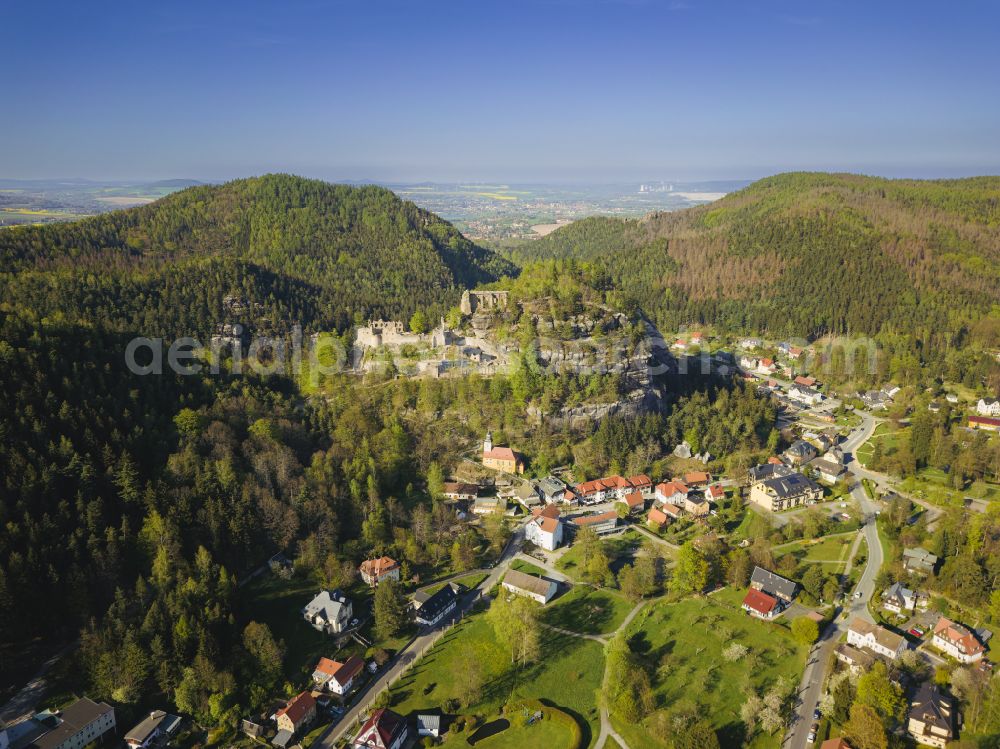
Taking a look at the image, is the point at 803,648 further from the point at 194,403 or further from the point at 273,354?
the point at 273,354

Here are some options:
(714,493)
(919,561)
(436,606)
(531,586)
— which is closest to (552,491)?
(531,586)

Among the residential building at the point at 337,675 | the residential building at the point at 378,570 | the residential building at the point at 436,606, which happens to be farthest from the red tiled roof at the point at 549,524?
the residential building at the point at 337,675

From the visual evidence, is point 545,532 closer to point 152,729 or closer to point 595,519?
point 595,519


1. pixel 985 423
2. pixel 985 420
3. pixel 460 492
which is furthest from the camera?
Result: pixel 985 420

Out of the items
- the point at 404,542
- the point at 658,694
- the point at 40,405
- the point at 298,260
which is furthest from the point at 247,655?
the point at 298,260

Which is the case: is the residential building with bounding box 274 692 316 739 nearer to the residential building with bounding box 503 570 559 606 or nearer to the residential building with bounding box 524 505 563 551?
the residential building with bounding box 503 570 559 606
